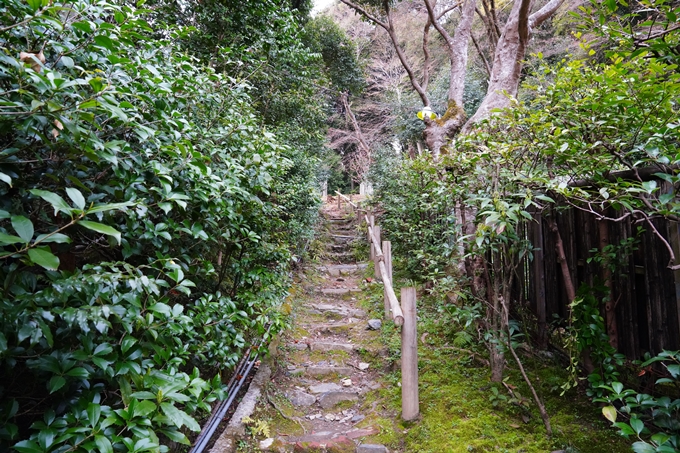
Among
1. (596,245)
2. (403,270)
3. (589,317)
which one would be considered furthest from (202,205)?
(403,270)

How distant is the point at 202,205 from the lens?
1.82 metres

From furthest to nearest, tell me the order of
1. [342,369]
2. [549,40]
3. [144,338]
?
1. [549,40]
2. [342,369]
3. [144,338]

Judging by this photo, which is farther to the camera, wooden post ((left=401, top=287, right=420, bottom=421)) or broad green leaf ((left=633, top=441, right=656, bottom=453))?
wooden post ((left=401, top=287, right=420, bottom=421))

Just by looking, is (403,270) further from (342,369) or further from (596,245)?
(596,245)

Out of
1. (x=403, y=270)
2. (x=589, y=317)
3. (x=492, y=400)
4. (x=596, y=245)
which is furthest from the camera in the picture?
(x=403, y=270)

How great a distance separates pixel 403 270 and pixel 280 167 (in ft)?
14.0

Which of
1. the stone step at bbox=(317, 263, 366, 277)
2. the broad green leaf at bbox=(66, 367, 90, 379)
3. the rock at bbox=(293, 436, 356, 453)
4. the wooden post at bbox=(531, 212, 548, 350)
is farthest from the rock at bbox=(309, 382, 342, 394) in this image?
the stone step at bbox=(317, 263, 366, 277)

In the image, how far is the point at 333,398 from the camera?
3.40 meters

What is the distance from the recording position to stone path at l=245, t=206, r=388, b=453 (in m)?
2.74

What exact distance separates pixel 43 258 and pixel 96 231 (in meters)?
0.74

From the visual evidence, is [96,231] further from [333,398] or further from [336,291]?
[336,291]

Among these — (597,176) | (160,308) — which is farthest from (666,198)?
(160,308)

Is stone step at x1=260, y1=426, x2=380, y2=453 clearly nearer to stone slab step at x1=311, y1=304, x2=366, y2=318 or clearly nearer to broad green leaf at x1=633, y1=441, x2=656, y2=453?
broad green leaf at x1=633, y1=441, x2=656, y2=453

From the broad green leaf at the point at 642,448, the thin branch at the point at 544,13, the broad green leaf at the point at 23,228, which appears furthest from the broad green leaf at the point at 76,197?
the thin branch at the point at 544,13
